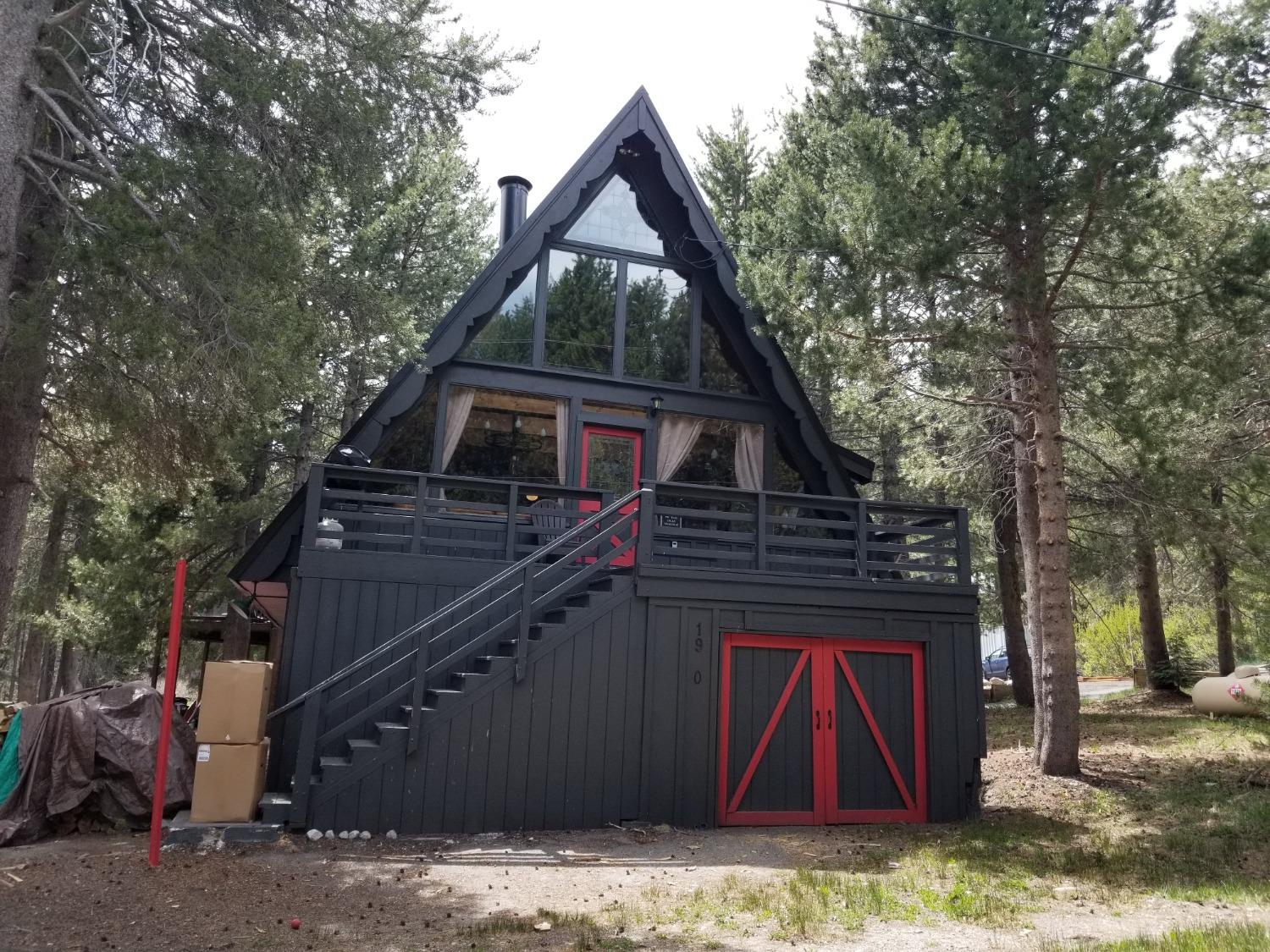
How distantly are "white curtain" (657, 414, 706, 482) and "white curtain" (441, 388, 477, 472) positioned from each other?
96.4 inches

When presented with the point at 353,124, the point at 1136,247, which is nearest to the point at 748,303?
the point at 1136,247

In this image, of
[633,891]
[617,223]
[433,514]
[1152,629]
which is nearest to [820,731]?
[633,891]

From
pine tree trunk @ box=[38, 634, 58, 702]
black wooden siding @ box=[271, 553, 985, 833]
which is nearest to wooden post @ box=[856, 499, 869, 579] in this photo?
black wooden siding @ box=[271, 553, 985, 833]

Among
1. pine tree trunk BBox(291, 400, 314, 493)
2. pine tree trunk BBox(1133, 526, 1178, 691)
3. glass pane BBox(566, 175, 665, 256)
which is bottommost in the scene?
pine tree trunk BBox(1133, 526, 1178, 691)

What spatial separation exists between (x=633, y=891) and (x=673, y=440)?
6.50m

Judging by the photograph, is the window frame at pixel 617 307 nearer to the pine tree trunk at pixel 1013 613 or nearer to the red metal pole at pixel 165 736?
the red metal pole at pixel 165 736

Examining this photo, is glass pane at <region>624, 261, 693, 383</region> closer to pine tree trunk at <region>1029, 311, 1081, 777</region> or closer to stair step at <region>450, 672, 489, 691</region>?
pine tree trunk at <region>1029, 311, 1081, 777</region>

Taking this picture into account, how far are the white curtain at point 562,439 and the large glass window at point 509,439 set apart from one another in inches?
1.8

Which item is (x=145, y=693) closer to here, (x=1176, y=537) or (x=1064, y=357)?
(x=1176, y=537)

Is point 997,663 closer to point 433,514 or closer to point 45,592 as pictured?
point 433,514

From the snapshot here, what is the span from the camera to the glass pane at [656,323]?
1173 centimetres

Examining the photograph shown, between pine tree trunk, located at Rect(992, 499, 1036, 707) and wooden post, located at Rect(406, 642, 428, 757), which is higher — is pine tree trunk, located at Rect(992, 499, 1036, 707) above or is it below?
above

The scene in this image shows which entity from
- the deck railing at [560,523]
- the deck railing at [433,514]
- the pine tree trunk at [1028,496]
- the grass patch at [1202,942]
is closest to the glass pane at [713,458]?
the deck railing at [560,523]

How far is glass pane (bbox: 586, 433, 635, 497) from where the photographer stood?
11.3 meters
